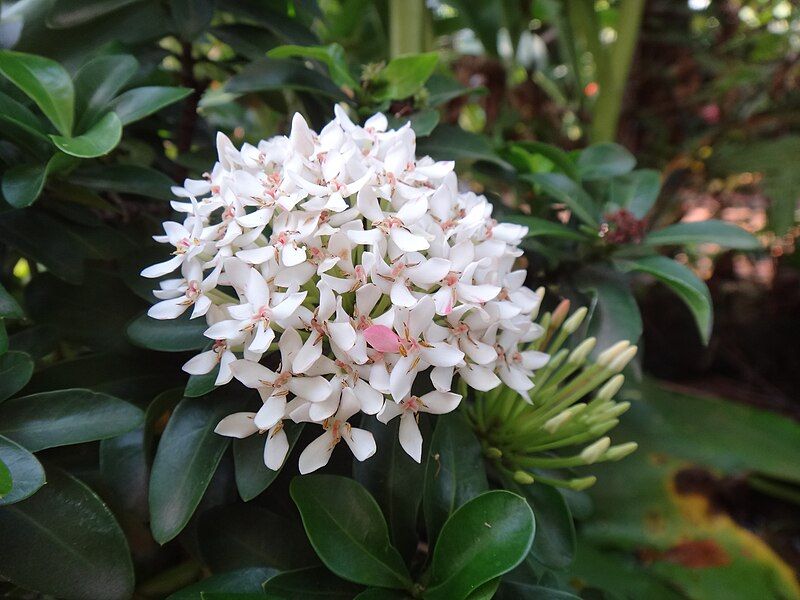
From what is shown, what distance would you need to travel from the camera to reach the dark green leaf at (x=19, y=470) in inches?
Result: 15.1

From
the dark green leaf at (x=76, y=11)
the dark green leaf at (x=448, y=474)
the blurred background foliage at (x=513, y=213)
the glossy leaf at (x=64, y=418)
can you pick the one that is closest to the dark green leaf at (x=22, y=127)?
the blurred background foliage at (x=513, y=213)

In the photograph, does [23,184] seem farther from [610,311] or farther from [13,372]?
[610,311]

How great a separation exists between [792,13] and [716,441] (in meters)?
0.90

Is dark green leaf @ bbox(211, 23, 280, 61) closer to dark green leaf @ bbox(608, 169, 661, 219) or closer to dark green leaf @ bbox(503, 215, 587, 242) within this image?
dark green leaf @ bbox(503, 215, 587, 242)

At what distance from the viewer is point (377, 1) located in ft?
3.03

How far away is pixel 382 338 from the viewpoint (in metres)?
0.40

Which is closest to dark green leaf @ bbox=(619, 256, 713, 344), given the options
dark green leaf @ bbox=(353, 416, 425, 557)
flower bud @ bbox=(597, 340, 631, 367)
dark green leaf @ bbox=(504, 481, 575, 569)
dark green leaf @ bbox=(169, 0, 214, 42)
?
flower bud @ bbox=(597, 340, 631, 367)

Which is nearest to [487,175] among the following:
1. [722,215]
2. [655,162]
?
[655,162]

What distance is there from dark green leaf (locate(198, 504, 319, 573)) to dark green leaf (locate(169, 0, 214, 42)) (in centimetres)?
49

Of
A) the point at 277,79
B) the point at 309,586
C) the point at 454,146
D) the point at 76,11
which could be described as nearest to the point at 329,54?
the point at 277,79

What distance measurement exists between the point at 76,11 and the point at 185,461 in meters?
0.48

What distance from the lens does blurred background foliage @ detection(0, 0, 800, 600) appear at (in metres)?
0.50

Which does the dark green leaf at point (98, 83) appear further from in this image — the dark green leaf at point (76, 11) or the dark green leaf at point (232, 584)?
the dark green leaf at point (232, 584)

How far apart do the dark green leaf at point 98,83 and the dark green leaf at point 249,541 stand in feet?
1.29
